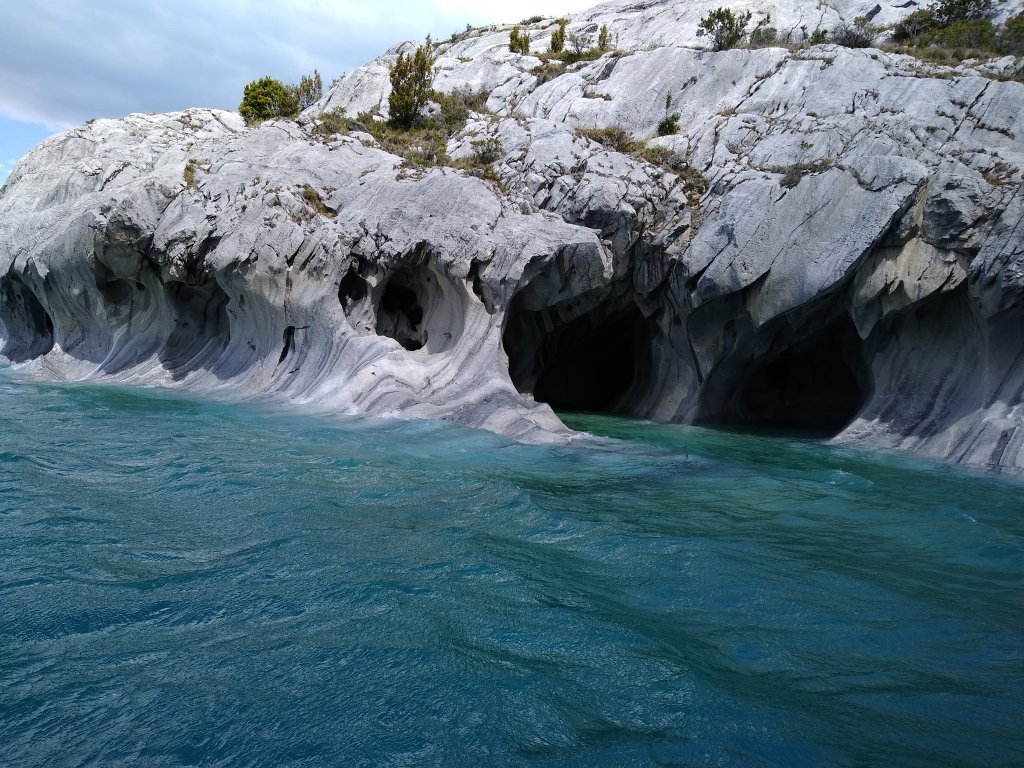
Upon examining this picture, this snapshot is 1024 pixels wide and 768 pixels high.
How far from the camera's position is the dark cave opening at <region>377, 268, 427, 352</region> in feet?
66.9

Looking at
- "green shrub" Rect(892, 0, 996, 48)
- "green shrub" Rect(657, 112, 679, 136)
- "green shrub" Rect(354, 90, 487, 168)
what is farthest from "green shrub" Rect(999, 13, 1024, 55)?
"green shrub" Rect(354, 90, 487, 168)

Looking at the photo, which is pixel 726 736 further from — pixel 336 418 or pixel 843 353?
pixel 843 353

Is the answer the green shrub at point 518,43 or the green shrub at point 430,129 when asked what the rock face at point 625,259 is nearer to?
the green shrub at point 430,129

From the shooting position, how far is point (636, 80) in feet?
83.4

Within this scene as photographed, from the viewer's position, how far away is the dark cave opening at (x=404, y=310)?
20.4m

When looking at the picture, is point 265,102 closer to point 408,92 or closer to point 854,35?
point 408,92

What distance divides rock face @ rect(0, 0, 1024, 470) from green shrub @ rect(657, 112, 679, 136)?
1.50 feet

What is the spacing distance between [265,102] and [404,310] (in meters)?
16.3

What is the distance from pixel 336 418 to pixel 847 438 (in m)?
12.4

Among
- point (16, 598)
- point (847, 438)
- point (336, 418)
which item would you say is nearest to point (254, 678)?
point (16, 598)

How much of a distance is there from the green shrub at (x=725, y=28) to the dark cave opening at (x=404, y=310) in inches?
580

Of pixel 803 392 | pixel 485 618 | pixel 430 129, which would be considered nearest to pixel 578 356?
pixel 803 392

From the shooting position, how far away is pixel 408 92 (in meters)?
26.7

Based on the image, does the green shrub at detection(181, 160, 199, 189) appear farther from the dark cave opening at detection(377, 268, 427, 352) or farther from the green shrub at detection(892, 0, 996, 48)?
the green shrub at detection(892, 0, 996, 48)
